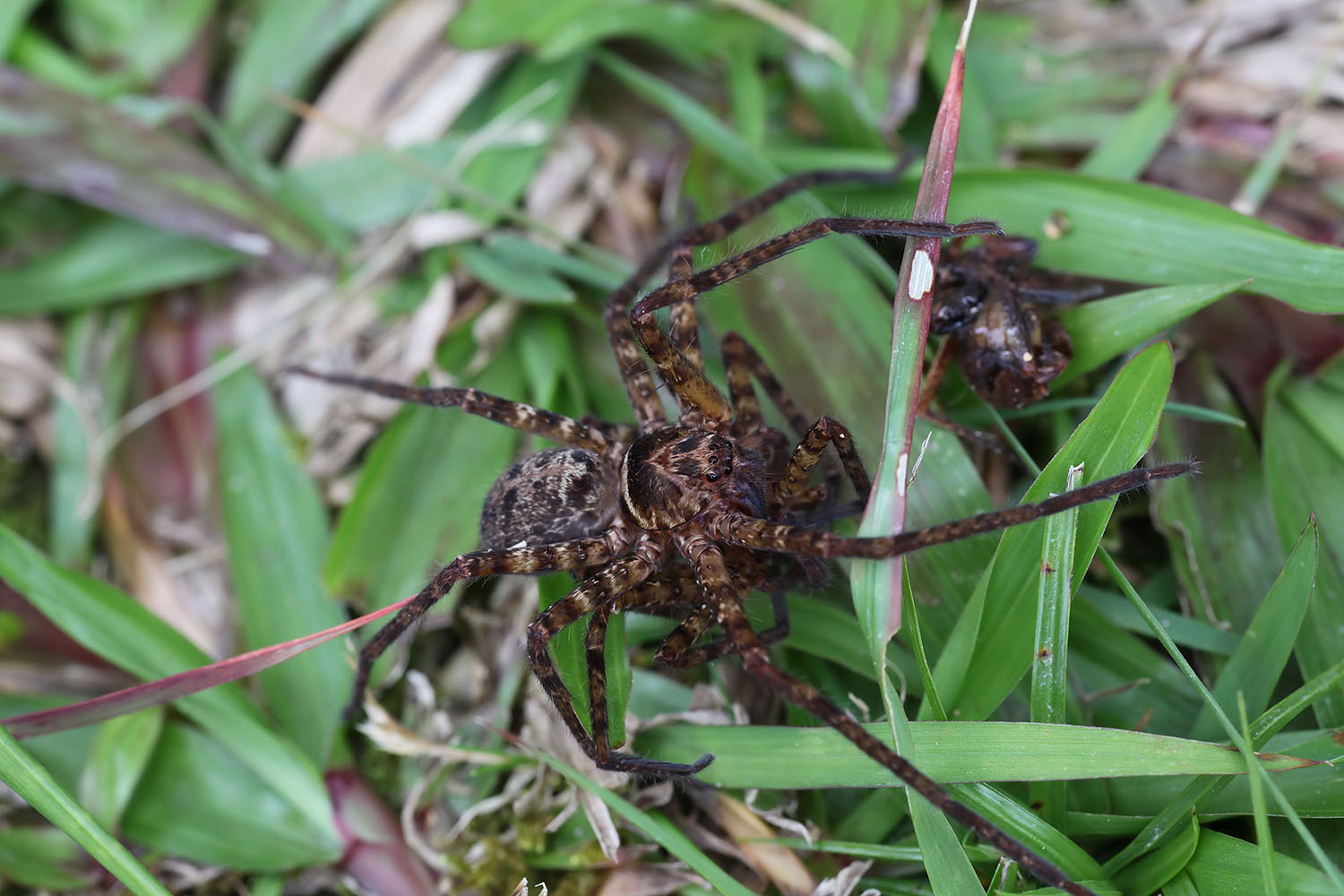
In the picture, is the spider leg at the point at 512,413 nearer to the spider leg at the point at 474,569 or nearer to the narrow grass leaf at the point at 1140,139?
the spider leg at the point at 474,569

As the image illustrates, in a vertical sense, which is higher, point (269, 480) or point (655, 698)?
point (269, 480)

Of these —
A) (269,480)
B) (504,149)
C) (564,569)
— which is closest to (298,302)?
(269,480)

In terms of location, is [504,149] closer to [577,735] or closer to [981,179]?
[981,179]

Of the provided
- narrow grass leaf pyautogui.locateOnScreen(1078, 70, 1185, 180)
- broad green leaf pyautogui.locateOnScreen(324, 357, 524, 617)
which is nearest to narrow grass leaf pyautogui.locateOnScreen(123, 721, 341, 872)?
broad green leaf pyautogui.locateOnScreen(324, 357, 524, 617)

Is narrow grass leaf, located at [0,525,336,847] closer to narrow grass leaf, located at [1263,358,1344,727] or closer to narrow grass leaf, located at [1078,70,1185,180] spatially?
narrow grass leaf, located at [1263,358,1344,727]

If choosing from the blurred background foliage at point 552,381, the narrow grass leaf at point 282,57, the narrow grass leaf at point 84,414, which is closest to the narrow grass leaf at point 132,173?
the blurred background foliage at point 552,381

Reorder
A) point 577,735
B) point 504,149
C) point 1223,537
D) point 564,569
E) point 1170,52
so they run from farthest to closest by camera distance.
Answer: point 504,149 < point 1170,52 < point 564,569 < point 1223,537 < point 577,735
